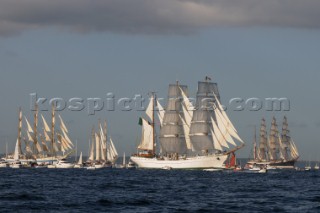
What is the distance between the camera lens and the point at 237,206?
203 feet

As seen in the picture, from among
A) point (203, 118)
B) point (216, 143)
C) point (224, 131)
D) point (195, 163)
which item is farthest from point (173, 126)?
point (224, 131)

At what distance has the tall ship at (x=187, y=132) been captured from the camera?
577 feet

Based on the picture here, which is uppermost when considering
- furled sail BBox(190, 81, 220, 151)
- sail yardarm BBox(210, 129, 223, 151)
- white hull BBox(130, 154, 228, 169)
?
furled sail BBox(190, 81, 220, 151)

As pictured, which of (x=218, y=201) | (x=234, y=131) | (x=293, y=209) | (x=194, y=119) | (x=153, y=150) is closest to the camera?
(x=293, y=209)

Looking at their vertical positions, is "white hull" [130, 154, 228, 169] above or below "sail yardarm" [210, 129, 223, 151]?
below

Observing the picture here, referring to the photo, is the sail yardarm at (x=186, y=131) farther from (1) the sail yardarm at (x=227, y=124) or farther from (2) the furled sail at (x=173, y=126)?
(1) the sail yardarm at (x=227, y=124)

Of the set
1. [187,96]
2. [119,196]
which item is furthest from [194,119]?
[119,196]

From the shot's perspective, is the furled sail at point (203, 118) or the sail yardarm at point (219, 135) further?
the furled sail at point (203, 118)

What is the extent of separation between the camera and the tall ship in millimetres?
175750

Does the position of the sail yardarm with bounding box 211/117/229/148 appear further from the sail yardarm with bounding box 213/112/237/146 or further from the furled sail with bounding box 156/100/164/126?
the furled sail with bounding box 156/100/164/126

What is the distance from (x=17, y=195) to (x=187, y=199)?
59.4 feet

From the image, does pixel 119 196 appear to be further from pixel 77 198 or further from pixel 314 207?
pixel 314 207

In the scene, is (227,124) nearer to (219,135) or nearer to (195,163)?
(219,135)

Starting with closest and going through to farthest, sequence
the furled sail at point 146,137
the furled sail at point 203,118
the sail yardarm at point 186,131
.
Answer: the furled sail at point 203,118
the sail yardarm at point 186,131
the furled sail at point 146,137
